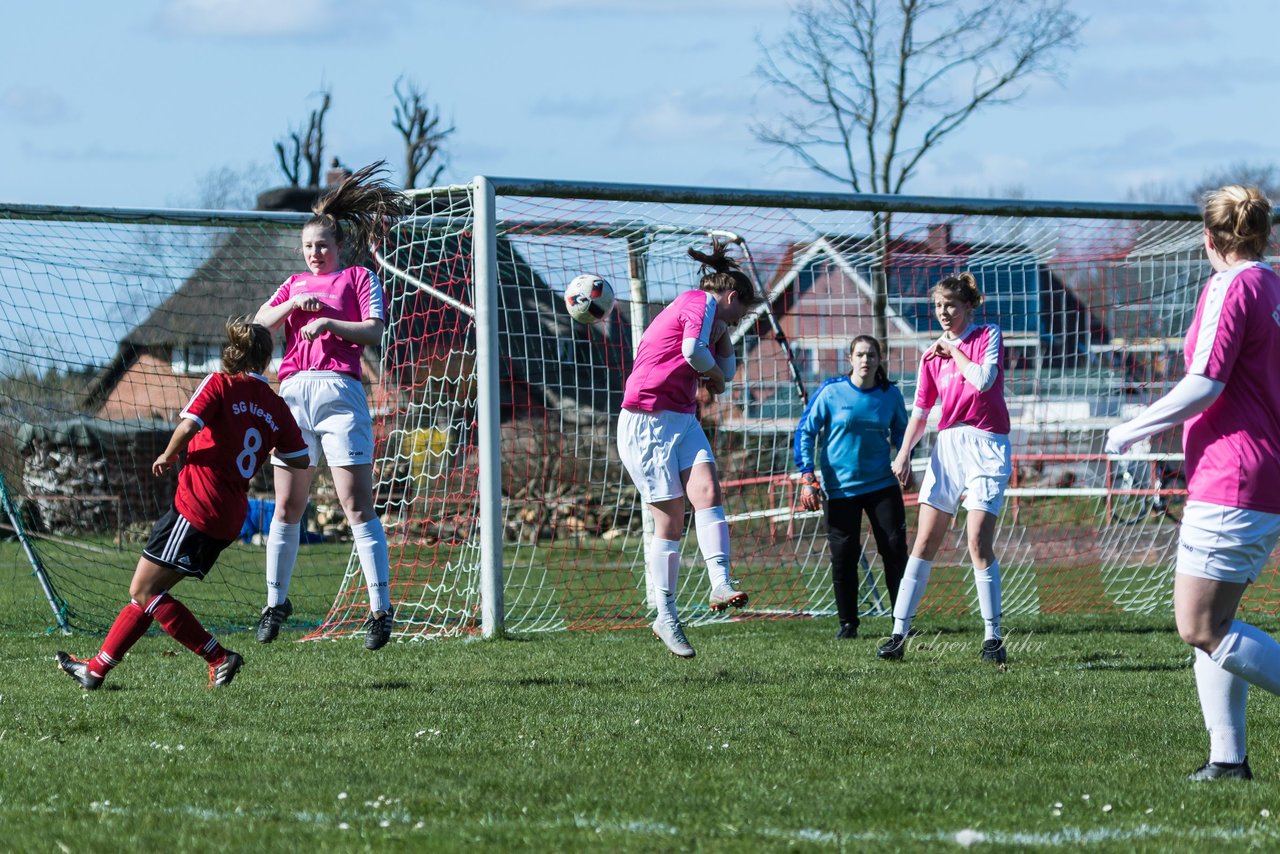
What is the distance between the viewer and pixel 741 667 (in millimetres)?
7426

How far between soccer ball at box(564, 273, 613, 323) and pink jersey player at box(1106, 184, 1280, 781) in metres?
4.45

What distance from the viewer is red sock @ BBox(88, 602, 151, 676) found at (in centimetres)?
609

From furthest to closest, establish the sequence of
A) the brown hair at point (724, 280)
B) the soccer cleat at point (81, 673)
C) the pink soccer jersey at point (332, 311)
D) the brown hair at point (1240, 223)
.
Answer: the pink soccer jersey at point (332, 311)
the brown hair at point (724, 280)
the soccer cleat at point (81, 673)
the brown hair at point (1240, 223)

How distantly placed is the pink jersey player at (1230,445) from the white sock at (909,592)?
3251 mm

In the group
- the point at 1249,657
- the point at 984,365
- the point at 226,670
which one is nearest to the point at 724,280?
the point at 984,365

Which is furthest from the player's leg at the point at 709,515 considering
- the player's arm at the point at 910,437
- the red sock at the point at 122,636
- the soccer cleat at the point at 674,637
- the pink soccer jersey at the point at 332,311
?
the red sock at the point at 122,636

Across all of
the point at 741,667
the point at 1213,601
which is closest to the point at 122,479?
the point at 741,667

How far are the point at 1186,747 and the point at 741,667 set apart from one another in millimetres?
2667

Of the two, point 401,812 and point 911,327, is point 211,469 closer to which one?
point 401,812

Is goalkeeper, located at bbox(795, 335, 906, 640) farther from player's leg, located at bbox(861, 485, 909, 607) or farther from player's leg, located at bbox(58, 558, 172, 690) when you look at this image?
player's leg, located at bbox(58, 558, 172, 690)

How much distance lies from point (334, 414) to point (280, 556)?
78 centimetres

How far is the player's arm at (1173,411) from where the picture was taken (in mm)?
4148

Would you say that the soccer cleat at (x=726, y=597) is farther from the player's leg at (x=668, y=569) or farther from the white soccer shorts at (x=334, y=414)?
the white soccer shorts at (x=334, y=414)

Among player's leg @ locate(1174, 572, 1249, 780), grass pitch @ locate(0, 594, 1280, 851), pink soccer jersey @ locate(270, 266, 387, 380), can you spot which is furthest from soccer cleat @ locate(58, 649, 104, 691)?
player's leg @ locate(1174, 572, 1249, 780)
